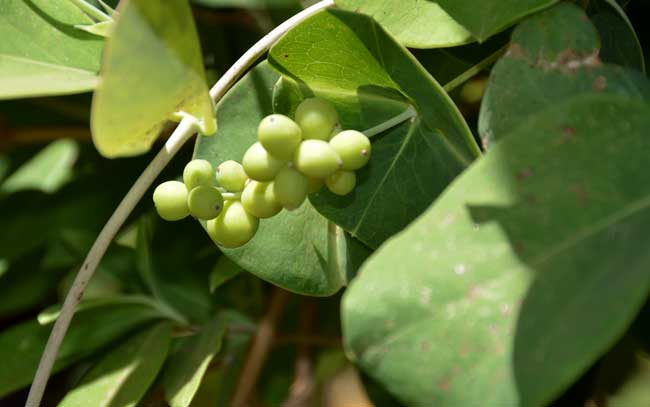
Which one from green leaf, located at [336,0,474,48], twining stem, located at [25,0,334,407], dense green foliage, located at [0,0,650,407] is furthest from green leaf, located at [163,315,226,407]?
green leaf, located at [336,0,474,48]

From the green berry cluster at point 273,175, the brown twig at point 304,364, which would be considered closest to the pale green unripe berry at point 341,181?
the green berry cluster at point 273,175

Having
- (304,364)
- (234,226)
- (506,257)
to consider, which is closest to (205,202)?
(234,226)

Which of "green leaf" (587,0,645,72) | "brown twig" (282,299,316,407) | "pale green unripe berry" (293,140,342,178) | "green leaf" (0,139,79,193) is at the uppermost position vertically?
"pale green unripe berry" (293,140,342,178)

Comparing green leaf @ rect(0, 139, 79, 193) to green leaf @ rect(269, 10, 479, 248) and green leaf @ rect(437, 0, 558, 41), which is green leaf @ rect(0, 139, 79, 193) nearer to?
green leaf @ rect(269, 10, 479, 248)

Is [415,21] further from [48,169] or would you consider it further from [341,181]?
[48,169]

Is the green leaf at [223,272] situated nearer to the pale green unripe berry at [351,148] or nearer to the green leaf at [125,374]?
the green leaf at [125,374]

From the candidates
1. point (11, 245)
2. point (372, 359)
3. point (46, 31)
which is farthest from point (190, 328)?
point (372, 359)

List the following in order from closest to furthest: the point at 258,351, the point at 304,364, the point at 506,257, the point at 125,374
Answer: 1. the point at 506,257
2. the point at 125,374
3. the point at 258,351
4. the point at 304,364
